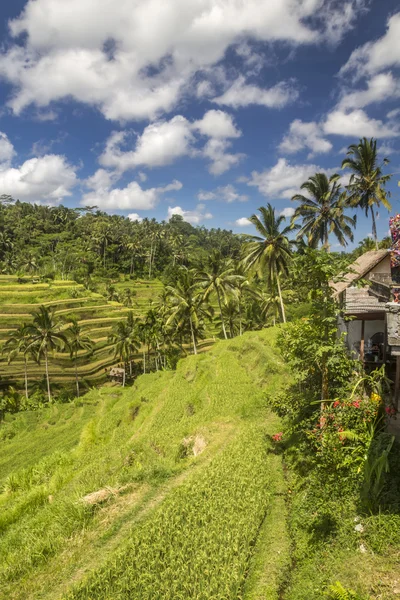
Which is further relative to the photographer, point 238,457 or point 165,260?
point 165,260

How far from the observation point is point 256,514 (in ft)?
32.0

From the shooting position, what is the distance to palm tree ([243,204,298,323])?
27.9 meters

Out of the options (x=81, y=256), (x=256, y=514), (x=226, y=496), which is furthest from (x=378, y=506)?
(x=81, y=256)

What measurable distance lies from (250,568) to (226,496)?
7.07 feet

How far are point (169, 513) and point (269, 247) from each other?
21841mm

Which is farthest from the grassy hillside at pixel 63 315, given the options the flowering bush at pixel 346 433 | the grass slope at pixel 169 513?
the flowering bush at pixel 346 433

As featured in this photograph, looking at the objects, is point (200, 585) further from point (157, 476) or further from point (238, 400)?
point (238, 400)

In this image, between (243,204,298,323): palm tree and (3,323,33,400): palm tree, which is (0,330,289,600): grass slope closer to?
(243,204,298,323): palm tree

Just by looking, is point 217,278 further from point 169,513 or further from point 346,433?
point 169,513

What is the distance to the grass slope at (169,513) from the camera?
7.79m

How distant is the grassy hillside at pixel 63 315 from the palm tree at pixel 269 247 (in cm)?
3483

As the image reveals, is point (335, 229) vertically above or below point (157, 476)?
above

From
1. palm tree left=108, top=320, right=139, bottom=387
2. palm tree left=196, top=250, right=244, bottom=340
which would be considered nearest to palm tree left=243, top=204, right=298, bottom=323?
palm tree left=196, top=250, right=244, bottom=340

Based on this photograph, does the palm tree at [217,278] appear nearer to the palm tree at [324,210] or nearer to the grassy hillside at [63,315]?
the palm tree at [324,210]
